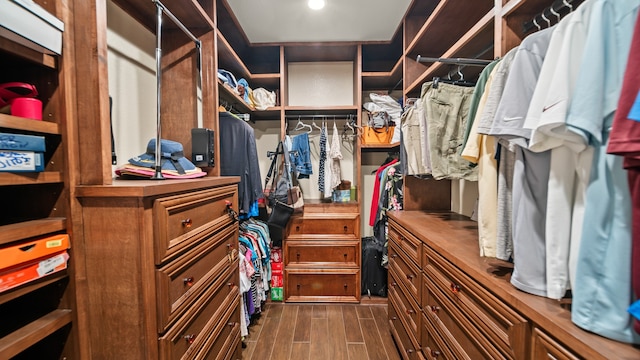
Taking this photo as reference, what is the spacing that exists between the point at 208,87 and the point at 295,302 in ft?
6.60

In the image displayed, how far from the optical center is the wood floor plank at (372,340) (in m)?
1.72

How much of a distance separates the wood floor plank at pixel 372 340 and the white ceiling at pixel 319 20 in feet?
8.31

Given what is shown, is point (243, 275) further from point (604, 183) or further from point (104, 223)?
point (604, 183)

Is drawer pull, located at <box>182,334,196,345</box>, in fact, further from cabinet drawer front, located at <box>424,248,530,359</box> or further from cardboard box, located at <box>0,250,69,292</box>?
cabinet drawer front, located at <box>424,248,530,359</box>

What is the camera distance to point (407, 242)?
1480 millimetres

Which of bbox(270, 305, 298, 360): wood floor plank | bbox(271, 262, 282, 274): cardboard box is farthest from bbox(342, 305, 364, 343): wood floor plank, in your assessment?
bbox(271, 262, 282, 274): cardboard box

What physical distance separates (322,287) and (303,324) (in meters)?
0.38

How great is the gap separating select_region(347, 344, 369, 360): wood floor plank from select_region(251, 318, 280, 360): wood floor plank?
586 millimetres

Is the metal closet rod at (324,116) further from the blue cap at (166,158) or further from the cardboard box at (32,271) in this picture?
the cardboard box at (32,271)

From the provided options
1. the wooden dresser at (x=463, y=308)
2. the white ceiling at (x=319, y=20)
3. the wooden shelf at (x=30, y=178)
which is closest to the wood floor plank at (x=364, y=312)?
the wooden dresser at (x=463, y=308)

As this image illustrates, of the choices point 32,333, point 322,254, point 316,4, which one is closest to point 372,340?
point 322,254

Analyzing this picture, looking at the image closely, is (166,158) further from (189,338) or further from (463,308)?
(463,308)

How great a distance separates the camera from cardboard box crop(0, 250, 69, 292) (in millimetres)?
540

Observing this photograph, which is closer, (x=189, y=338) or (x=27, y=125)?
(x=27, y=125)
